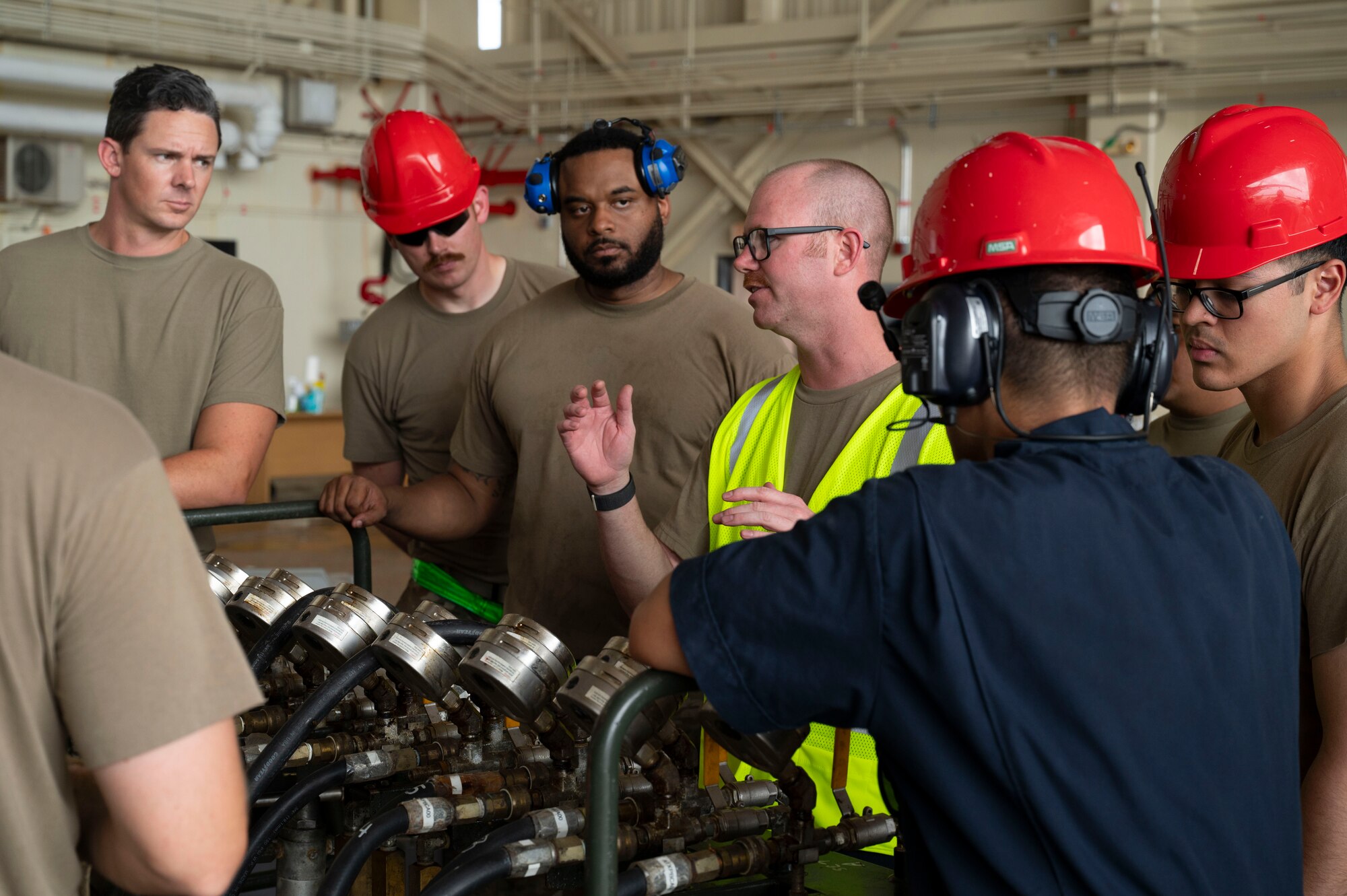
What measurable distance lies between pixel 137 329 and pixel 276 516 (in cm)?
47

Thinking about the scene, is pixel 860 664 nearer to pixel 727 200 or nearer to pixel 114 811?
pixel 114 811

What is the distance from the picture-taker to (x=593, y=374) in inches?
102

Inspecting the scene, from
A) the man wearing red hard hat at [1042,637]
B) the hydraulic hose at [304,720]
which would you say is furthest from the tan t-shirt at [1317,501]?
the hydraulic hose at [304,720]

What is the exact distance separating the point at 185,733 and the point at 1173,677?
0.76m

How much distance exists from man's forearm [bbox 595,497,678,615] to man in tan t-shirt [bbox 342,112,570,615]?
0.93 m

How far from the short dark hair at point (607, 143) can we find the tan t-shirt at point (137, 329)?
73 centimetres

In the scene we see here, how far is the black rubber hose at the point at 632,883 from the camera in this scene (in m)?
1.24

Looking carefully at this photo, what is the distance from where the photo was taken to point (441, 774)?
1.52m

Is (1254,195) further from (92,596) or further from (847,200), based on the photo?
(92,596)

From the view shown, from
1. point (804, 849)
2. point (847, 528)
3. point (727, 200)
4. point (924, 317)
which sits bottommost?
point (804, 849)

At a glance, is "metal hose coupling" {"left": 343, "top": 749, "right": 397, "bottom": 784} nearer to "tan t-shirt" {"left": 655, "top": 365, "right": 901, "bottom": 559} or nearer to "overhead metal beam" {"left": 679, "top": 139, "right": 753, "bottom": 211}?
"tan t-shirt" {"left": 655, "top": 365, "right": 901, "bottom": 559}

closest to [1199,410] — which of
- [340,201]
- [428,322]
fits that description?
[428,322]

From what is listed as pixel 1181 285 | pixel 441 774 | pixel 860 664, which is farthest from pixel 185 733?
pixel 1181 285

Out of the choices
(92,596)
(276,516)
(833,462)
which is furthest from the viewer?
(276,516)
